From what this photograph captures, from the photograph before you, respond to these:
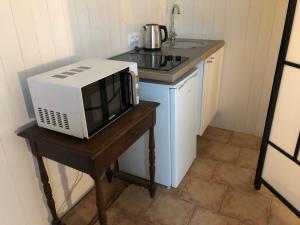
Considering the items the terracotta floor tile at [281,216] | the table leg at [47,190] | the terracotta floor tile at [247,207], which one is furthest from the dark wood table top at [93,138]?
the terracotta floor tile at [281,216]

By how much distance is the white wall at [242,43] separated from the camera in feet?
7.70

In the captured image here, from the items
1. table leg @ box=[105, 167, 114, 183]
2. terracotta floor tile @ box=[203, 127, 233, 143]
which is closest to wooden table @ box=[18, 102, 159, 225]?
table leg @ box=[105, 167, 114, 183]

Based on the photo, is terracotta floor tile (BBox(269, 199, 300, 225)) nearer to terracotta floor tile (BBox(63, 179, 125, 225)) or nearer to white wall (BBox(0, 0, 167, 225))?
terracotta floor tile (BBox(63, 179, 125, 225))

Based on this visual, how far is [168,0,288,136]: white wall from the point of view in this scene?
235 centimetres

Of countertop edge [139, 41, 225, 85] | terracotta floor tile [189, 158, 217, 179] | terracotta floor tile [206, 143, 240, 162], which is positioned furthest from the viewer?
terracotta floor tile [206, 143, 240, 162]

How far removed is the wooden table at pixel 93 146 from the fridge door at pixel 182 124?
28cm

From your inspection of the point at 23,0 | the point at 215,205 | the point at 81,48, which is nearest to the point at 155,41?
the point at 81,48

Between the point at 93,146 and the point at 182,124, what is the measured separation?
34.4 inches

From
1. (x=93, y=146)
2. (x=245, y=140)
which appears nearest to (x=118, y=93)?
(x=93, y=146)

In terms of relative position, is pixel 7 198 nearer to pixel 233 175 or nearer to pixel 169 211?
pixel 169 211

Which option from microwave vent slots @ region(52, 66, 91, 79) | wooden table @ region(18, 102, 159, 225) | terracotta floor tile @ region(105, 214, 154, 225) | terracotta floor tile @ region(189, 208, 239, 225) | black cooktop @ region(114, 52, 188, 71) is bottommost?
terracotta floor tile @ region(105, 214, 154, 225)

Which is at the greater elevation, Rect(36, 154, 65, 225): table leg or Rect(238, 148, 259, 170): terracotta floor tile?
Rect(36, 154, 65, 225): table leg

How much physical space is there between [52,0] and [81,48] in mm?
361

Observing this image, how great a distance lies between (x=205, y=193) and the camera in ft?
6.58
